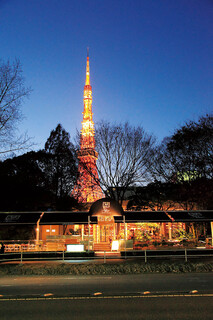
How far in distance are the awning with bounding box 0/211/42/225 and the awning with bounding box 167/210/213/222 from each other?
10544 millimetres

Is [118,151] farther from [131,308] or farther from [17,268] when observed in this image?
[131,308]

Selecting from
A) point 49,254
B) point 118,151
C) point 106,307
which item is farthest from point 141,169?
point 106,307

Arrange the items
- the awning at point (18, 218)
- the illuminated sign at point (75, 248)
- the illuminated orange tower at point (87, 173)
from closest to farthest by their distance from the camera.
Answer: the illuminated sign at point (75, 248), the awning at point (18, 218), the illuminated orange tower at point (87, 173)

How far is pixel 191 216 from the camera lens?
23656 millimetres

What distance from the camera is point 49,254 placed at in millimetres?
19781

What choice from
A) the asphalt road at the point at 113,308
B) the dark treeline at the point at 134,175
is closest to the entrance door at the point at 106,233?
the dark treeline at the point at 134,175

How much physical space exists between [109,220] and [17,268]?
1218 centimetres

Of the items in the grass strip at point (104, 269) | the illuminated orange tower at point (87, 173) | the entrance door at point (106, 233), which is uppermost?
the illuminated orange tower at point (87, 173)

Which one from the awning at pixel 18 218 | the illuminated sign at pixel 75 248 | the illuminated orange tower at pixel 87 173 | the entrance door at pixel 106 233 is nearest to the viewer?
the illuminated sign at pixel 75 248

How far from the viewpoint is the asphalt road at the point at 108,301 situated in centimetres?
587

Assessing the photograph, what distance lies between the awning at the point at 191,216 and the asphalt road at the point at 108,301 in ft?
44.6

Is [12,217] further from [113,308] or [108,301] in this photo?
[113,308]

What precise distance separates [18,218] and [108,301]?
17189 millimetres

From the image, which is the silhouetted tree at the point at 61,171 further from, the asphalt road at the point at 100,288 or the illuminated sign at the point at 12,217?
the asphalt road at the point at 100,288
